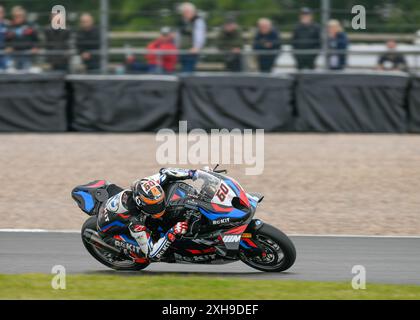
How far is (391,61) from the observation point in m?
16.3

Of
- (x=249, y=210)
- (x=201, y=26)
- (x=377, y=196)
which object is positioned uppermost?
(x=201, y=26)

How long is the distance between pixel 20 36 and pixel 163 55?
8.31 ft

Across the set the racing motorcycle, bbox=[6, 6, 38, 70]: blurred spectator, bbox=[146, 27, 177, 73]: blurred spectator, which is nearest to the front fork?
the racing motorcycle

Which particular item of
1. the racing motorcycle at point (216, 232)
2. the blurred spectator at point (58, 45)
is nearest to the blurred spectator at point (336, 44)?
the blurred spectator at point (58, 45)

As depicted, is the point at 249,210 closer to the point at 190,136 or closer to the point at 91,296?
the point at 91,296

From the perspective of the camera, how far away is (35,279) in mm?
7539

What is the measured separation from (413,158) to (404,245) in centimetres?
541

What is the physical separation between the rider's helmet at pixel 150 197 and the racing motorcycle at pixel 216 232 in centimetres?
16

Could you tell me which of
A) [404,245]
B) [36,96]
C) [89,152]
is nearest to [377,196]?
[404,245]

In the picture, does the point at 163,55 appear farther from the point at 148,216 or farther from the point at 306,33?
the point at 148,216

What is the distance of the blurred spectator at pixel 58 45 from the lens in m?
16.0
